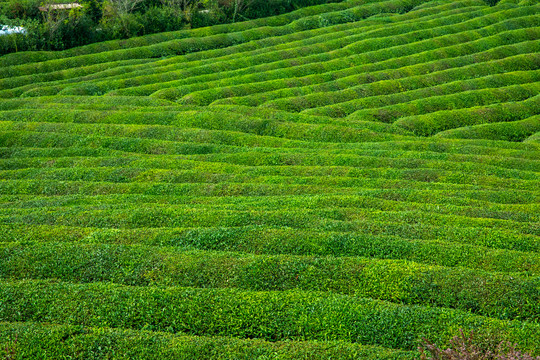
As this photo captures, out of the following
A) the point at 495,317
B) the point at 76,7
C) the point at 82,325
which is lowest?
the point at 495,317

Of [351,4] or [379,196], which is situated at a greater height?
[351,4]

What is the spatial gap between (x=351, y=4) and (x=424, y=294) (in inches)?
2825

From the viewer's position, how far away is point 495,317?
15742 mm

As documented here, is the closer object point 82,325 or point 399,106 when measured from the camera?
point 82,325

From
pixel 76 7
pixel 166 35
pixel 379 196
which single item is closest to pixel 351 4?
pixel 166 35

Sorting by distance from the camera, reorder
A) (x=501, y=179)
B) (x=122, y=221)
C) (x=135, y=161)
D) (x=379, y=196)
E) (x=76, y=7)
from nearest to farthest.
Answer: (x=122, y=221) < (x=379, y=196) < (x=501, y=179) < (x=135, y=161) < (x=76, y=7)

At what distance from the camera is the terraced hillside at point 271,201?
49.2 ft

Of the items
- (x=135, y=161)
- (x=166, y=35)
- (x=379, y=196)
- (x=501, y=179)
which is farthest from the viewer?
(x=166, y=35)

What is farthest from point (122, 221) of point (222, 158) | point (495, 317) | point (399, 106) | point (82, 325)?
point (399, 106)

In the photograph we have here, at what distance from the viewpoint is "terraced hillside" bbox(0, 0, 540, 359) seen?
591 inches

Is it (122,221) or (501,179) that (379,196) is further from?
(122,221)

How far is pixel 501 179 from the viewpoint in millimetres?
28656

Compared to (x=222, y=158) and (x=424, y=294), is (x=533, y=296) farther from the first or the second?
(x=222, y=158)

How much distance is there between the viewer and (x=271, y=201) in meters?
24.6
